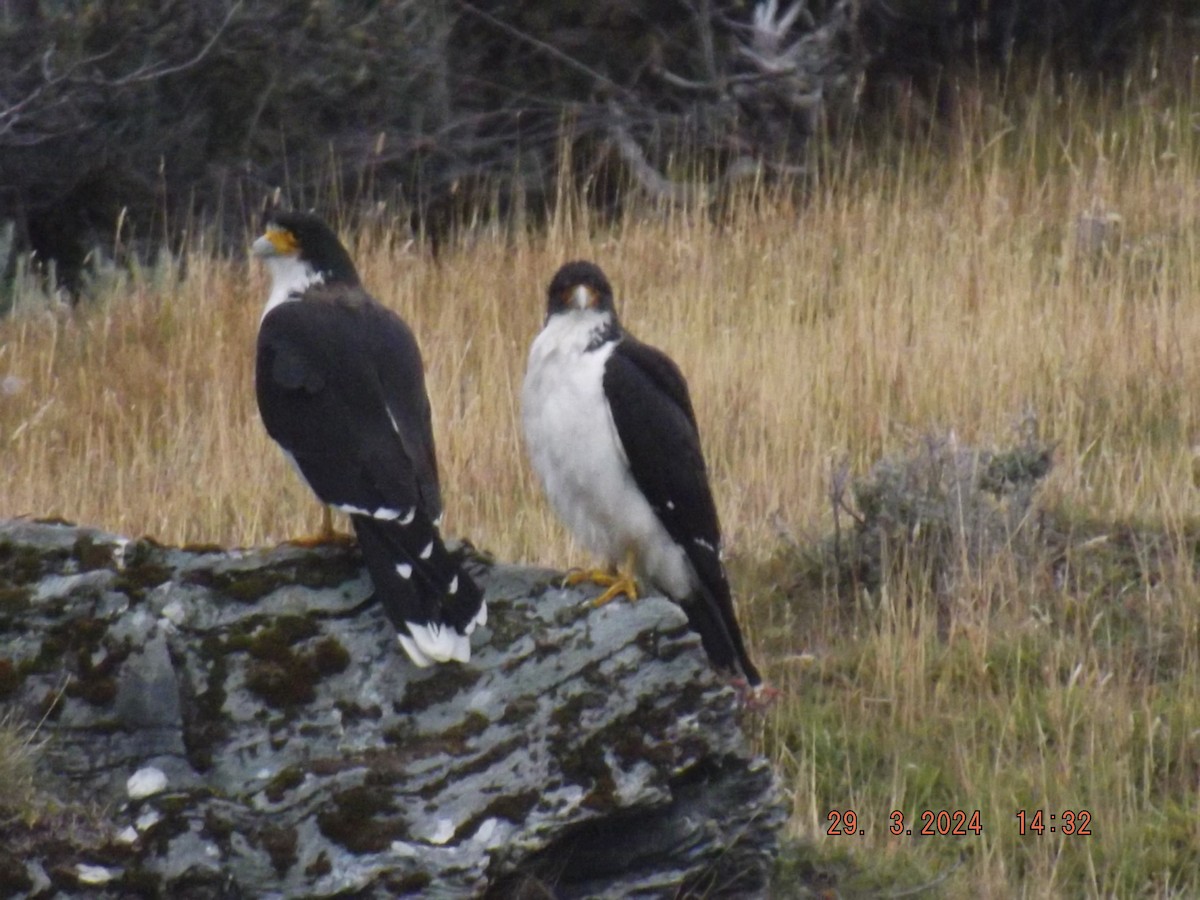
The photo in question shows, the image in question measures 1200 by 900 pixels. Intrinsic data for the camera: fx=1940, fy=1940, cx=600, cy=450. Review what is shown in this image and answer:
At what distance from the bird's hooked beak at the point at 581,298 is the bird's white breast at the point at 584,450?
0.03 metres

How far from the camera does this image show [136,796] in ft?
12.6

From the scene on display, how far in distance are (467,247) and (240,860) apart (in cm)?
685

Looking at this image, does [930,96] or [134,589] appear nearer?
[134,589]

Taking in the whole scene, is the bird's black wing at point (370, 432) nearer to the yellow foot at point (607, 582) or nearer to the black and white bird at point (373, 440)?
the black and white bird at point (373, 440)

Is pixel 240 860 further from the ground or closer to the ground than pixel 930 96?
closer to the ground

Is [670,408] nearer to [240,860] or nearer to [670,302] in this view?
[240,860]

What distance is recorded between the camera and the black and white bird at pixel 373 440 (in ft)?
13.4

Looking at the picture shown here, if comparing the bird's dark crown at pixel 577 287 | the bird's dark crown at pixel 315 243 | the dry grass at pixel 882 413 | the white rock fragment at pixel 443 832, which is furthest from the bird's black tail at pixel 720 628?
the white rock fragment at pixel 443 832

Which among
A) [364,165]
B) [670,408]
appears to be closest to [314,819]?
[670,408]

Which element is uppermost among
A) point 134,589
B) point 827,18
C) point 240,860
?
point 827,18

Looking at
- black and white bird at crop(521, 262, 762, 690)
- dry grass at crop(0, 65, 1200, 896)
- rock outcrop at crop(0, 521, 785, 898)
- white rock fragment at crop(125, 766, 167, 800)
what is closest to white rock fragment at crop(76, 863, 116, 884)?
rock outcrop at crop(0, 521, 785, 898)

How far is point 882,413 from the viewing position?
7.42 meters
